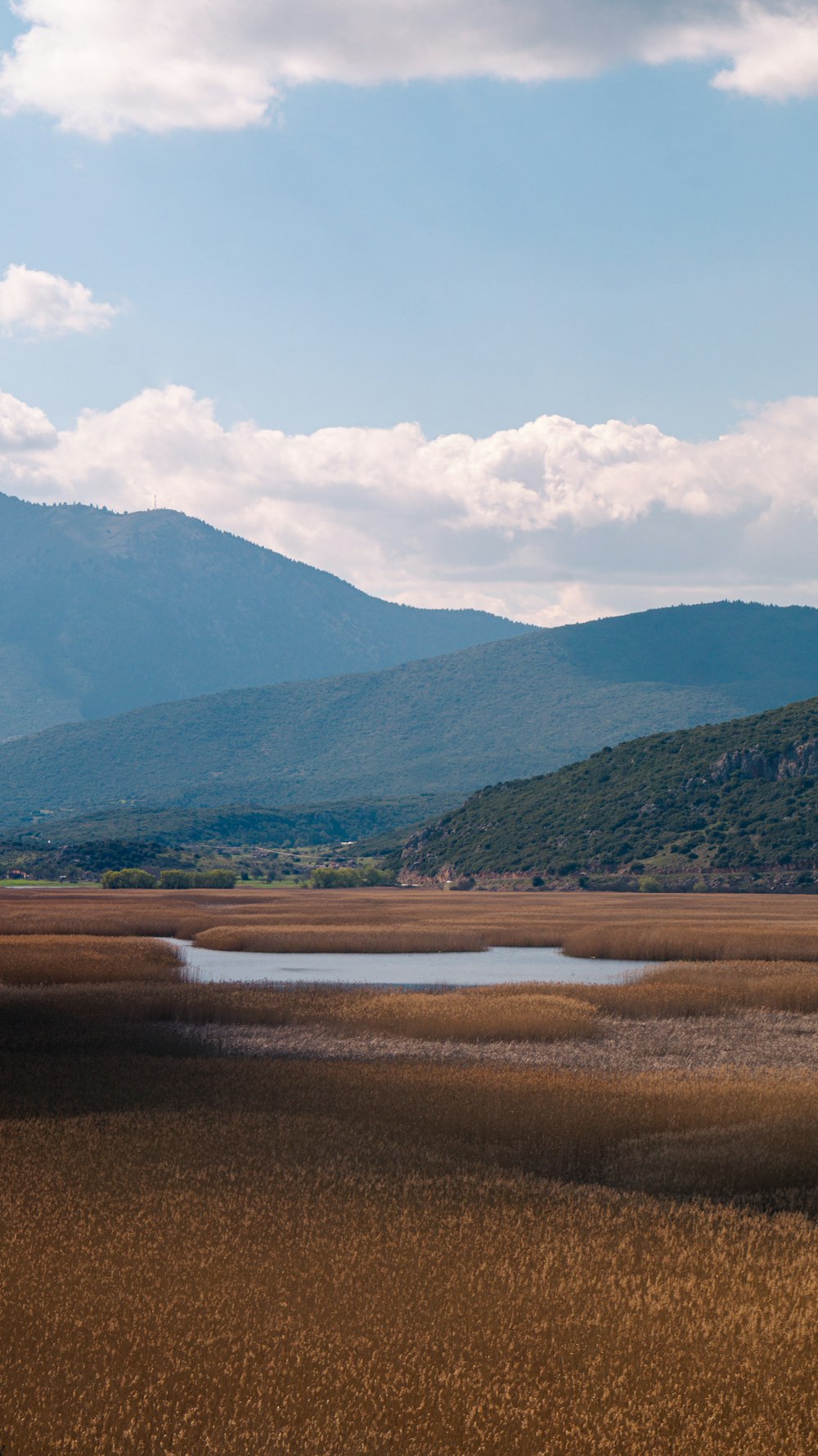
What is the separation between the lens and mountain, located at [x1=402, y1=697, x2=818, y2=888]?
114875 mm

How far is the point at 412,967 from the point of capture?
5584cm

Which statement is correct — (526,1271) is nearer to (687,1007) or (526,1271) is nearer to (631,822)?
(687,1007)

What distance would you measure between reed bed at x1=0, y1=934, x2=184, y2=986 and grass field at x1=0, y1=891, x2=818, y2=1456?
9.35m

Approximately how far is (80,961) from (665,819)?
89002 millimetres

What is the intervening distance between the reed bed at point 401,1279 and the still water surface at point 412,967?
24665 millimetres

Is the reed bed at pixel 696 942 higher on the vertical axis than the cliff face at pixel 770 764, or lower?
lower

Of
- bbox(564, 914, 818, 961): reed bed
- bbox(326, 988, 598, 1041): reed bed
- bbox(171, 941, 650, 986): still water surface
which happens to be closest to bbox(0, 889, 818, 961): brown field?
bbox(564, 914, 818, 961): reed bed

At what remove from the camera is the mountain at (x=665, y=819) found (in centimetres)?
11488

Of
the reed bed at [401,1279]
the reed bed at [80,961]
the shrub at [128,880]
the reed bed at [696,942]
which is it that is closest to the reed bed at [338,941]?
the reed bed at [696,942]

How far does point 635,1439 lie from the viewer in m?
11.4

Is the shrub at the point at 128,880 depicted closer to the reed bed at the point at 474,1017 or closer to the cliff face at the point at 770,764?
the cliff face at the point at 770,764

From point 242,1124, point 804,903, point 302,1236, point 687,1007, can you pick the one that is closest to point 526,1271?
point 302,1236

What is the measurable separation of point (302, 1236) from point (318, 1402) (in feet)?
15.8

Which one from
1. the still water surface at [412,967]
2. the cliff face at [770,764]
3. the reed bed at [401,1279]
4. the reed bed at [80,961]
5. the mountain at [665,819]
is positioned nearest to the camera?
the reed bed at [401,1279]
